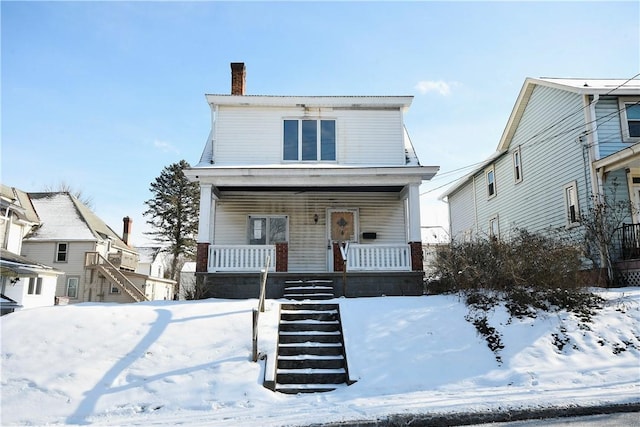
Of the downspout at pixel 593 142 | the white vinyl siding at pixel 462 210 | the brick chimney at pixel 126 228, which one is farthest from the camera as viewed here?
the brick chimney at pixel 126 228

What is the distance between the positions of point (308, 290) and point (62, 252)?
23.5m

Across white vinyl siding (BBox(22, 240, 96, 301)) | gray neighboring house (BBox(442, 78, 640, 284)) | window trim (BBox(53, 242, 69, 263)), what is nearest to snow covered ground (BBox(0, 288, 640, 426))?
gray neighboring house (BBox(442, 78, 640, 284))

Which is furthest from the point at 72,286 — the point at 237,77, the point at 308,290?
the point at 308,290

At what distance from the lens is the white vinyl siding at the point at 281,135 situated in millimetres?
15242

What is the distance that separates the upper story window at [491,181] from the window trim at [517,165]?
2.00m

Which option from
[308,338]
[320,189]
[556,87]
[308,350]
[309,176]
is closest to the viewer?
[308,350]

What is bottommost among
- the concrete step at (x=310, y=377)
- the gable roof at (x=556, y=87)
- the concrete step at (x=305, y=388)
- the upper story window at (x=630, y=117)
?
the concrete step at (x=305, y=388)

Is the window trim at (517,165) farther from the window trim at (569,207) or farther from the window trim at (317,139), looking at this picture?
the window trim at (317,139)

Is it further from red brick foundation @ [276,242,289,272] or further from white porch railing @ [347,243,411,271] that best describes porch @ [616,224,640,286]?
red brick foundation @ [276,242,289,272]

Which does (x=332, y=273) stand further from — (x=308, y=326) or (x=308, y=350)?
(x=308, y=350)

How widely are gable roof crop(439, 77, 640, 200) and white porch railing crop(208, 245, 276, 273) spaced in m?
11.2

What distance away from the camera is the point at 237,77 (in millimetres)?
16406

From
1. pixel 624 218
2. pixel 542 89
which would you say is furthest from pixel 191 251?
pixel 624 218

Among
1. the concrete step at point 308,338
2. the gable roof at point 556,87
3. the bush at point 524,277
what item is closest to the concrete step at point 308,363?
the concrete step at point 308,338
